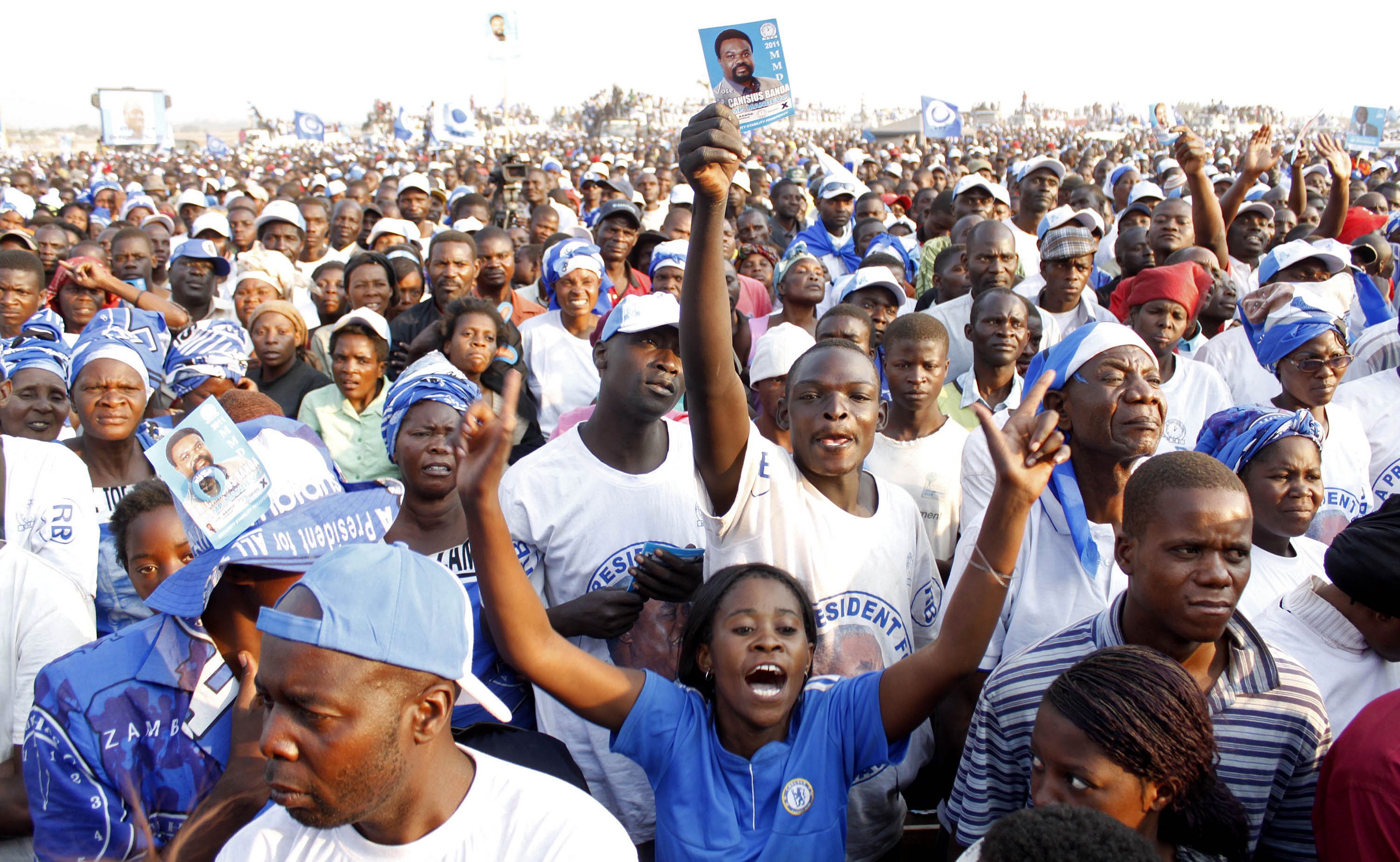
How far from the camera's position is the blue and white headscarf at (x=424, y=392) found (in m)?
3.04

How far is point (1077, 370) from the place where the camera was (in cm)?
277

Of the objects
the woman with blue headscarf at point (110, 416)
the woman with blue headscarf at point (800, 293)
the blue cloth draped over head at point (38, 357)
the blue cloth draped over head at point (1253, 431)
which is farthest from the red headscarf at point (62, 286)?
the blue cloth draped over head at point (1253, 431)

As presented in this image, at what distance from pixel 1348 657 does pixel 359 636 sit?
7.15 ft

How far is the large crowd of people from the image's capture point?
1670 mm

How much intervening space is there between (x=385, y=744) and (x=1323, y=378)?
143 inches

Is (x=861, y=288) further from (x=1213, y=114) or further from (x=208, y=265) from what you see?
(x=1213, y=114)

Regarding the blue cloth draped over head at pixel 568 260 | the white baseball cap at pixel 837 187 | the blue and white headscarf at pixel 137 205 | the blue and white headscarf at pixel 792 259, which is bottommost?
the blue and white headscarf at pixel 792 259

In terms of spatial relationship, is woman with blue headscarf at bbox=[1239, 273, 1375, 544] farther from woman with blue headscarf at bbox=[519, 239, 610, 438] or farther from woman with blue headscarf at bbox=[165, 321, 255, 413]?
woman with blue headscarf at bbox=[165, 321, 255, 413]

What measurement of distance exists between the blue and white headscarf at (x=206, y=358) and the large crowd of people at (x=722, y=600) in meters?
0.02

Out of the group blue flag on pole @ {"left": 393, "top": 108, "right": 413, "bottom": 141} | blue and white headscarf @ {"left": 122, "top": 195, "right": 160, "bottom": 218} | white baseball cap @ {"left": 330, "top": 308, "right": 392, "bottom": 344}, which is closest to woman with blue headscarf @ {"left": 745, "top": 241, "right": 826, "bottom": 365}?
white baseball cap @ {"left": 330, "top": 308, "right": 392, "bottom": 344}

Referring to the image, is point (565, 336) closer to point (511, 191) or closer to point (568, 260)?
point (568, 260)

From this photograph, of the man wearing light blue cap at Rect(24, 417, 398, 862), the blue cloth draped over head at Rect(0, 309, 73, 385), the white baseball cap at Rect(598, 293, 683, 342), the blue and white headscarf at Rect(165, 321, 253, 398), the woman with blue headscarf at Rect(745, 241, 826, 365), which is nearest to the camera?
the man wearing light blue cap at Rect(24, 417, 398, 862)

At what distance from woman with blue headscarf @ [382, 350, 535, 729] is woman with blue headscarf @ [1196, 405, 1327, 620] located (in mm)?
2025

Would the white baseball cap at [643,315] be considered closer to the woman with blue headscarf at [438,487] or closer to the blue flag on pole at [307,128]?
the woman with blue headscarf at [438,487]
